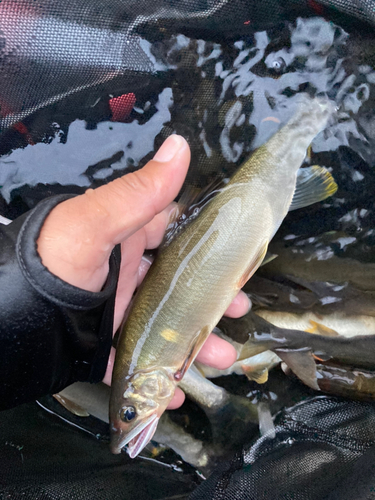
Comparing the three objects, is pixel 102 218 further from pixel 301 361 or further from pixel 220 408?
pixel 220 408

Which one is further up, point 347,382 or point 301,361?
point 301,361

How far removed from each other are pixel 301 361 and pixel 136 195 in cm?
150

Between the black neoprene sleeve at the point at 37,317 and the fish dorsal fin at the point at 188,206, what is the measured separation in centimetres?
36

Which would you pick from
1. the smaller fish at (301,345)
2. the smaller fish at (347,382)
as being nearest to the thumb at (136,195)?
the smaller fish at (301,345)

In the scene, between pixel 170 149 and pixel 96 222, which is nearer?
pixel 96 222

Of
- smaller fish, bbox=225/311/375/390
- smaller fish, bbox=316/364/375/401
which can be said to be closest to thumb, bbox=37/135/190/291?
smaller fish, bbox=225/311/375/390

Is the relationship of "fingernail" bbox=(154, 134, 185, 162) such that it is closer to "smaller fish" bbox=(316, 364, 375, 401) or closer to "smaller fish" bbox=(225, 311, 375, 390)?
"smaller fish" bbox=(225, 311, 375, 390)

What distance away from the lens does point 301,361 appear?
7.16ft

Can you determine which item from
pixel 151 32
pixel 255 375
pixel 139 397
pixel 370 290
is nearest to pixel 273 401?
pixel 255 375

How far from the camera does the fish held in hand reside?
167 cm

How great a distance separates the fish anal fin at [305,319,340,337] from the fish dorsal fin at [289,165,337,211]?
859mm

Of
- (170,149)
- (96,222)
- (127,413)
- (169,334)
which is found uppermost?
(170,149)

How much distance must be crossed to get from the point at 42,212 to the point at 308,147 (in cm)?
137

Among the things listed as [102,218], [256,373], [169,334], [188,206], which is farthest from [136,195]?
[256,373]
